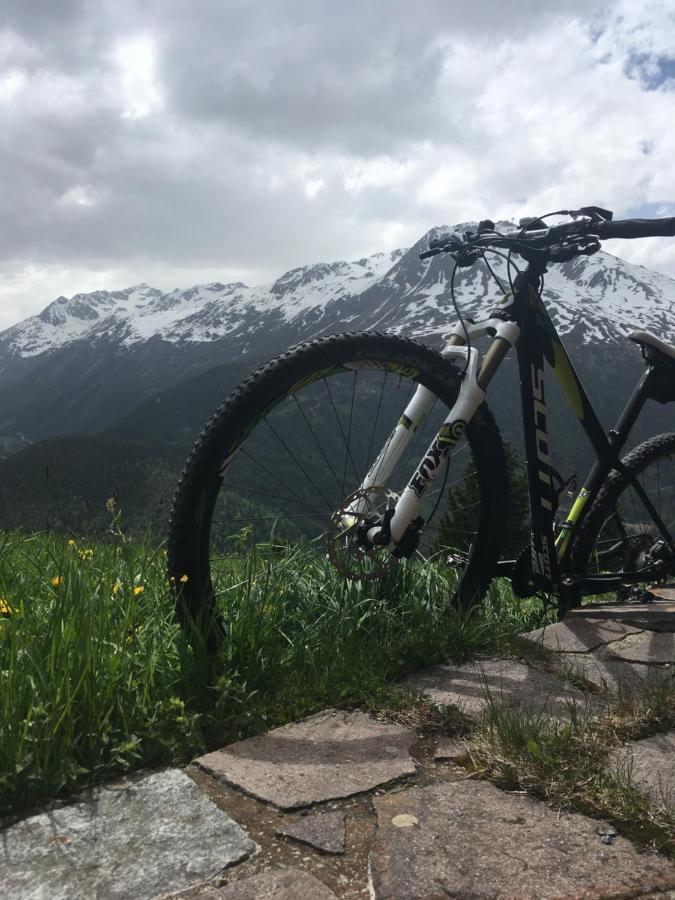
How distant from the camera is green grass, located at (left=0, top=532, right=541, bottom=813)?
2080mm

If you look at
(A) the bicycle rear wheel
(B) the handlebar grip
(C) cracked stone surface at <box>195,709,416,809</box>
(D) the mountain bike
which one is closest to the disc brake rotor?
(D) the mountain bike

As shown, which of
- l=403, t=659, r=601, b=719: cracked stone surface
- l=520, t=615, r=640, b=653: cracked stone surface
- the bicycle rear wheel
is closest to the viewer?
l=403, t=659, r=601, b=719: cracked stone surface

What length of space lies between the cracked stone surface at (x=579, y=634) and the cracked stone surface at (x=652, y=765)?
955 millimetres

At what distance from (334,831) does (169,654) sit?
103cm

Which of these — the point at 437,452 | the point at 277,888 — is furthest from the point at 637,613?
the point at 277,888

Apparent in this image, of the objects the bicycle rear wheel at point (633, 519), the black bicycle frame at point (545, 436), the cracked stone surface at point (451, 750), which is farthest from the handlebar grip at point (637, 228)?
the cracked stone surface at point (451, 750)

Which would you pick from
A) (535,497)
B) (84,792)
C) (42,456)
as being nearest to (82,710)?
(84,792)

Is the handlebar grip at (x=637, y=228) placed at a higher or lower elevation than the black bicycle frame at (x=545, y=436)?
higher

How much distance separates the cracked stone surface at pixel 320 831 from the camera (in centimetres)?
174

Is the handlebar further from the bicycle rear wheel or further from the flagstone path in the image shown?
the flagstone path

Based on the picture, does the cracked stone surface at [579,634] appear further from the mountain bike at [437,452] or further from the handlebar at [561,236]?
the handlebar at [561,236]

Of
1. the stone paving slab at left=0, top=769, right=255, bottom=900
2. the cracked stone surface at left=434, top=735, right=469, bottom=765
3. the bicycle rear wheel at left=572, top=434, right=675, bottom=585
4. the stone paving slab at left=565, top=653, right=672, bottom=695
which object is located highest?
the bicycle rear wheel at left=572, top=434, right=675, bottom=585

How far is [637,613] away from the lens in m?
3.97

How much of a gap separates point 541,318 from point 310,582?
1802 millimetres
